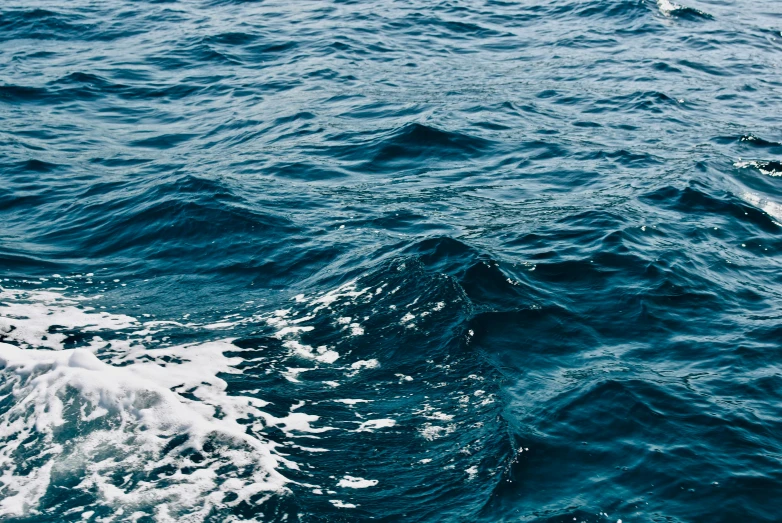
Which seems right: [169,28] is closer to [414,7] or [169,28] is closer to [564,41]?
[414,7]

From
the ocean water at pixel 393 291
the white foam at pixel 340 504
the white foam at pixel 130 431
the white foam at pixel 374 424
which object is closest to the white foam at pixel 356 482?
the ocean water at pixel 393 291

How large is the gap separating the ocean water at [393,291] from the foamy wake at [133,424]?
30 mm

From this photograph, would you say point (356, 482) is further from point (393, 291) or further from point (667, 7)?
point (667, 7)

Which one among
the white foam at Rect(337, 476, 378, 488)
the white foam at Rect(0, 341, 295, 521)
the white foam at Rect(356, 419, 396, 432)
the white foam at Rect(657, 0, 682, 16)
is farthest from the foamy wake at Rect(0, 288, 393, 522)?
the white foam at Rect(657, 0, 682, 16)

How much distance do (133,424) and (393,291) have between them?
379 cm

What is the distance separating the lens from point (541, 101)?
1798 cm

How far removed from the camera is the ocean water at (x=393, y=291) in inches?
282

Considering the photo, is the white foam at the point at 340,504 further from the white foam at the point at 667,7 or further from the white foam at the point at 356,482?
the white foam at the point at 667,7

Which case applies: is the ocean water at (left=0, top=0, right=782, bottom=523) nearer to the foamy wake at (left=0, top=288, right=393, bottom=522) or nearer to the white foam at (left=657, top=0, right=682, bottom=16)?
the foamy wake at (left=0, top=288, right=393, bottom=522)

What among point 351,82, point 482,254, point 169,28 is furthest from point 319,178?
point 169,28

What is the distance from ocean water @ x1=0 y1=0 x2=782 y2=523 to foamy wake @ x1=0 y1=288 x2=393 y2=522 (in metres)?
0.03

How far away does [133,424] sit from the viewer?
7.66 m

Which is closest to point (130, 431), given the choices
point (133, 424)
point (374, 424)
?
point (133, 424)

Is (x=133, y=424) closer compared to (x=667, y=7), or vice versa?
(x=133, y=424)
